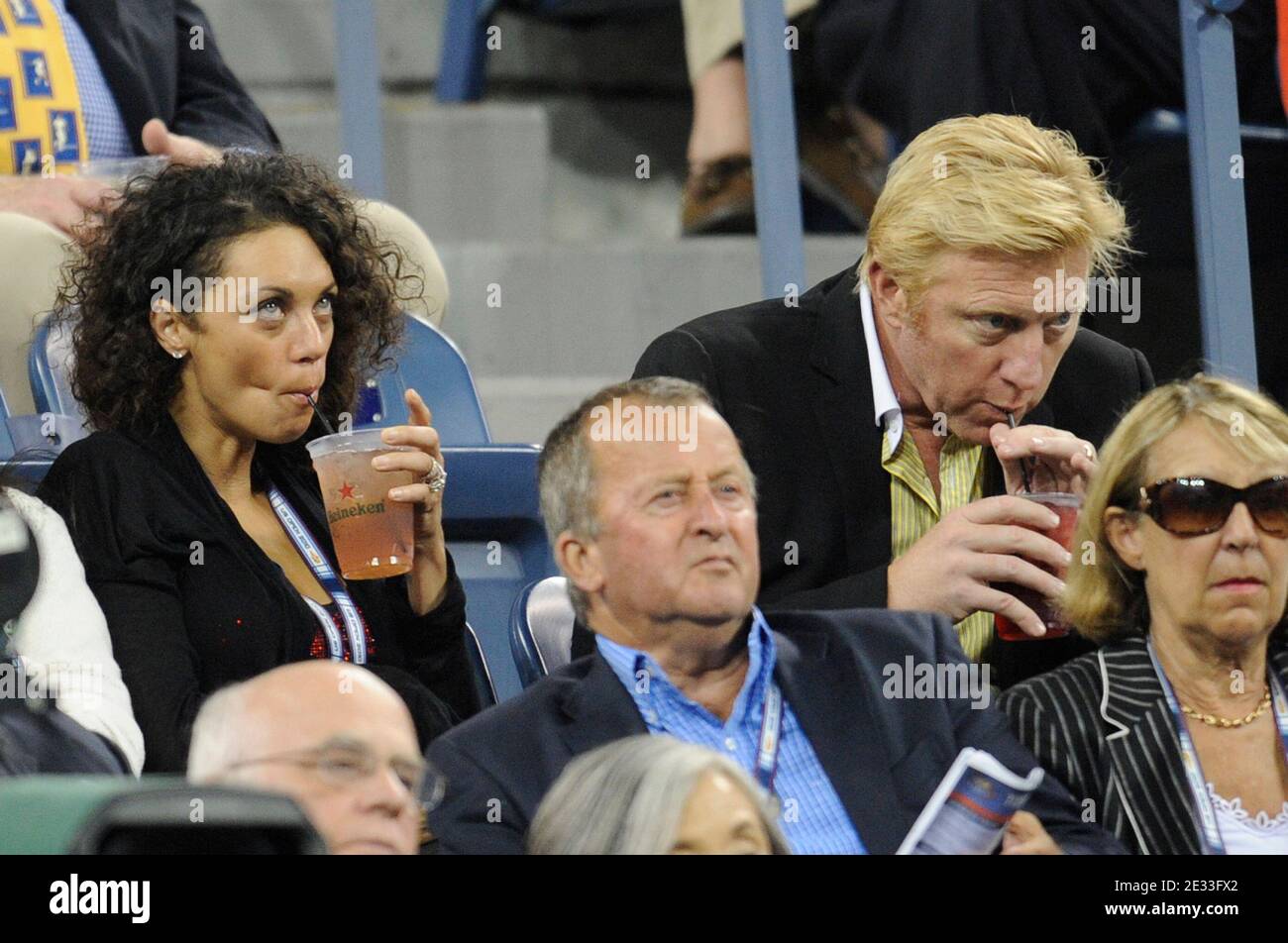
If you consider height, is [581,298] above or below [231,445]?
above

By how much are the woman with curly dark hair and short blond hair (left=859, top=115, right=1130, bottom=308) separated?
0.65m

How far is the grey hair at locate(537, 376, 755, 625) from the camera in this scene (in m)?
2.13

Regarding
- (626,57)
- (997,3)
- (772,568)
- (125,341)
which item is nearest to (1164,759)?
(772,568)

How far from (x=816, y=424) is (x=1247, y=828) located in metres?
0.77

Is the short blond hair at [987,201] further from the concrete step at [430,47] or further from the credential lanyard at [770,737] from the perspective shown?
the concrete step at [430,47]

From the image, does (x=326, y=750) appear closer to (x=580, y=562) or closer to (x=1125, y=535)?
(x=580, y=562)

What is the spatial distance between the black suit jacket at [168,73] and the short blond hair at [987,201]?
141cm

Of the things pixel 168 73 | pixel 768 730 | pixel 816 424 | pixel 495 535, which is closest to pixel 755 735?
pixel 768 730

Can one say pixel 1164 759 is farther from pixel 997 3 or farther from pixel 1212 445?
pixel 997 3

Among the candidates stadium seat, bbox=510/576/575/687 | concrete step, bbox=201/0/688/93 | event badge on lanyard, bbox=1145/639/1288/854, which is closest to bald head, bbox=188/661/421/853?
stadium seat, bbox=510/576/575/687

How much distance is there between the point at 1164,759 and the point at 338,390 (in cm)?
121

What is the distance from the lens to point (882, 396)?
2617 millimetres

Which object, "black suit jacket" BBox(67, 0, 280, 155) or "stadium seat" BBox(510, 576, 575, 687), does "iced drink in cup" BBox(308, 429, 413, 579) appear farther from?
"black suit jacket" BBox(67, 0, 280, 155)
